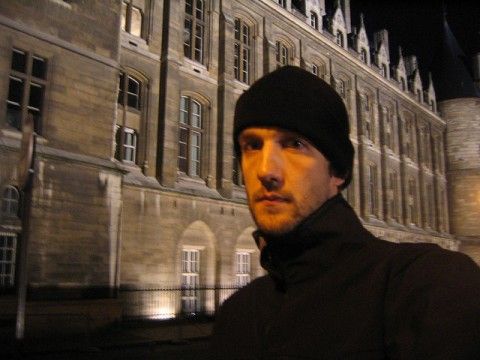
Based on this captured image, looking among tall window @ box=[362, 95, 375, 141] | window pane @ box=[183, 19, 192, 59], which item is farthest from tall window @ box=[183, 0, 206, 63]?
tall window @ box=[362, 95, 375, 141]

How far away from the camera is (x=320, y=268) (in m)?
1.04

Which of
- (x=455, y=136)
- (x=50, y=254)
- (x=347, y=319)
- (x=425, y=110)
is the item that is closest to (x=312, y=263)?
(x=347, y=319)

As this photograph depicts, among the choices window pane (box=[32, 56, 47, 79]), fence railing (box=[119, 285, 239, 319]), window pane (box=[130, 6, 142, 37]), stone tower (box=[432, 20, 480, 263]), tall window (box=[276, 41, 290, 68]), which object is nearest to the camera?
window pane (box=[32, 56, 47, 79])

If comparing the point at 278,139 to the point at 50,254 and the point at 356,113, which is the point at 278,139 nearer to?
the point at 50,254

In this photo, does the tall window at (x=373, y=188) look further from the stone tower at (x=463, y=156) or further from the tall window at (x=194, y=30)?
the tall window at (x=194, y=30)

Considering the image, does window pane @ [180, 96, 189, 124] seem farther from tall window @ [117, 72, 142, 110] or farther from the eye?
the eye

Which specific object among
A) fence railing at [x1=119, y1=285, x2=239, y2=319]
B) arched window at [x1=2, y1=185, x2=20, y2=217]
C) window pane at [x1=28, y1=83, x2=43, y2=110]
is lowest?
fence railing at [x1=119, y1=285, x2=239, y2=319]

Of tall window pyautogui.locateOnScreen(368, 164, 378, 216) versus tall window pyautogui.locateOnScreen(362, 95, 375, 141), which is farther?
tall window pyautogui.locateOnScreen(362, 95, 375, 141)

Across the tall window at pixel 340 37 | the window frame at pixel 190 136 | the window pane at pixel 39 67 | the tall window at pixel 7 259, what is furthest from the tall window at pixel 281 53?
Answer: the tall window at pixel 7 259

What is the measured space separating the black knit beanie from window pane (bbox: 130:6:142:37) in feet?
48.2

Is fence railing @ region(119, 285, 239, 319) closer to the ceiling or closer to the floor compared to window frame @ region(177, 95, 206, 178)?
closer to the floor

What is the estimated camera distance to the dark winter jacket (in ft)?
2.52

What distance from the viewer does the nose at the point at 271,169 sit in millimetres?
1122

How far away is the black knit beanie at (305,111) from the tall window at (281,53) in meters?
20.0
